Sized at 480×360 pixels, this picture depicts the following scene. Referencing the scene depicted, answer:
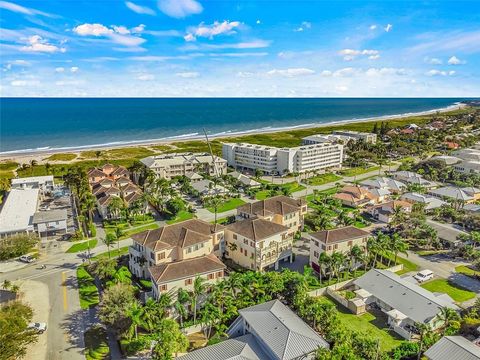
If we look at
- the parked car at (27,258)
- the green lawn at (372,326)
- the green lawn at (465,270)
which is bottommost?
the green lawn at (465,270)

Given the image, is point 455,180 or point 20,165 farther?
point 20,165

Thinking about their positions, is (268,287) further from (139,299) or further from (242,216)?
(242,216)

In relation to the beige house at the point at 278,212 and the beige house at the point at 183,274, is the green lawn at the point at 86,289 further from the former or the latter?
the beige house at the point at 278,212

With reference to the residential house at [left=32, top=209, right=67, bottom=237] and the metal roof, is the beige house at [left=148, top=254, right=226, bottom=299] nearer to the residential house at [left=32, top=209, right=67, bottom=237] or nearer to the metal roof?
the metal roof

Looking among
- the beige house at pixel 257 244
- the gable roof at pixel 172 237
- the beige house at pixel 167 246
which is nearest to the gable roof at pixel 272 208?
the beige house at pixel 257 244

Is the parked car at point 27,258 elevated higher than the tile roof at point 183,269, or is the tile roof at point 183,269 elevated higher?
the tile roof at point 183,269

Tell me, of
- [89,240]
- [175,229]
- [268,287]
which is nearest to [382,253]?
[268,287]
